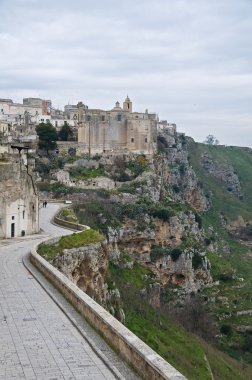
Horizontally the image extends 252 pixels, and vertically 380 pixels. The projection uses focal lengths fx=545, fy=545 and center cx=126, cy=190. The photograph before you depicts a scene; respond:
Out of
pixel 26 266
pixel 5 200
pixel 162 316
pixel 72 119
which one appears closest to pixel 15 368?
pixel 26 266

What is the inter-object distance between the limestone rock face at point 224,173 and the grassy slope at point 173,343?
80790 millimetres

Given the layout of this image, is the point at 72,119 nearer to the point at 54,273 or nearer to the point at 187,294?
the point at 187,294

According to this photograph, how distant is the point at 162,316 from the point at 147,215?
18341mm

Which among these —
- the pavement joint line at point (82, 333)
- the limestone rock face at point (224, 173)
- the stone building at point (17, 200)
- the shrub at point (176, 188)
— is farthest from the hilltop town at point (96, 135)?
the limestone rock face at point (224, 173)

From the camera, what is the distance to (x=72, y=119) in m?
92.9

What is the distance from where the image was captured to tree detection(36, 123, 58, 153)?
2741 inches

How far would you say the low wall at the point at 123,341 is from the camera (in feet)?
26.2

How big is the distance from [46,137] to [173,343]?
4328 cm

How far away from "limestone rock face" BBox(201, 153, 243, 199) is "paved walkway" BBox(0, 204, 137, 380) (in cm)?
10439

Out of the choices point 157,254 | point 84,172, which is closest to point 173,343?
point 157,254

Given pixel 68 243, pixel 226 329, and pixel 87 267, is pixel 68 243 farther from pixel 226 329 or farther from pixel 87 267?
pixel 226 329

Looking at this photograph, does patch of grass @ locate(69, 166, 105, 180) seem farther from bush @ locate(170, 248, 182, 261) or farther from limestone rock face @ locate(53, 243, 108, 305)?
limestone rock face @ locate(53, 243, 108, 305)

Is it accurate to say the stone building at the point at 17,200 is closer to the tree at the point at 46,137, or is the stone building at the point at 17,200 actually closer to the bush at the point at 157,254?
the bush at the point at 157,254

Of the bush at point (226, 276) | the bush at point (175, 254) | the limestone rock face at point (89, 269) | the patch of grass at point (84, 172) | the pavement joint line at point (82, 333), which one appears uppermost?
the patch of grass at point (84, 172)
